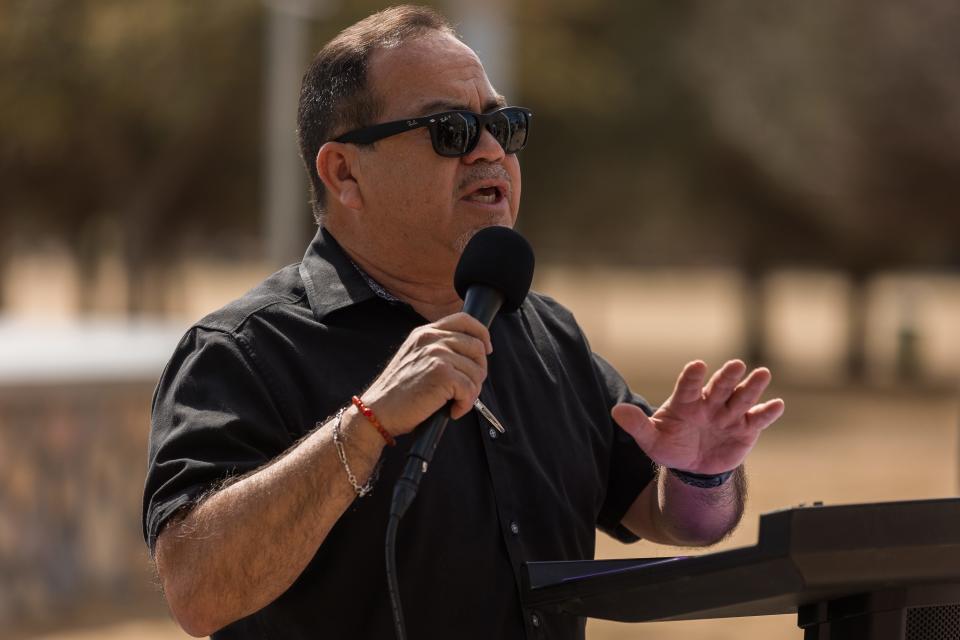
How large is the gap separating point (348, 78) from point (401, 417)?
2.83 ft

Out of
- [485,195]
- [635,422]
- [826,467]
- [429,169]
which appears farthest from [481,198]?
[826,467]

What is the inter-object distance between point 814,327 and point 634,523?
46044 mm

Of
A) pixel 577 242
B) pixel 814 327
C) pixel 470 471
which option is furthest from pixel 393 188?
pixel 814 327

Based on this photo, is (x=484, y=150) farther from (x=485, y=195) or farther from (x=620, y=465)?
(x=620, y=465)

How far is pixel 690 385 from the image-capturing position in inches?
111

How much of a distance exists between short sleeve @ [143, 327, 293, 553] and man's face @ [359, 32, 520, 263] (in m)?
0.44

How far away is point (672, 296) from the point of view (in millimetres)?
74250

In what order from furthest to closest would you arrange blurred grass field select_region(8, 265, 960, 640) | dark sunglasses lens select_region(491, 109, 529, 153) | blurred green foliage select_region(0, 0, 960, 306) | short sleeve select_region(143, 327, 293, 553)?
blurred green foliage select_region(0, 0, 960, 306), blurred grass field select_region(8, 265, 960, 640), dark sunglasses lens select_region(491, 109, 529, 153), short sleeve select_region(143, 327, 293, 553)

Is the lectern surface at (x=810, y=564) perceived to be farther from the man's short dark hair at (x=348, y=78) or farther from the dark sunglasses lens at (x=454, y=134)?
the man's short dark hair at (x=348, y=78)

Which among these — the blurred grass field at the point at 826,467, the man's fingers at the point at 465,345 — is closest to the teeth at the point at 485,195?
the man's fingers at the point at 465,345

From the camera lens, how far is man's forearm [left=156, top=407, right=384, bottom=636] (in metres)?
2.38

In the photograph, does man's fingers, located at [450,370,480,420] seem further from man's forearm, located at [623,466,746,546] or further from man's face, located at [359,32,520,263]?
man's forearm, located at [623,466,746,546]

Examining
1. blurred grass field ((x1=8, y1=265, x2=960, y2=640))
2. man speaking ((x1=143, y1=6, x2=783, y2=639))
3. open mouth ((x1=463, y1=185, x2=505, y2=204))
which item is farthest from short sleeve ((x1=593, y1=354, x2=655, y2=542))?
blurred grass field ((x1=8, y1=265, x2=960, y2=640))

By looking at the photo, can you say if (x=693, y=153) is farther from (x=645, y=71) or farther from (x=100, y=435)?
(x=100, y=435)
